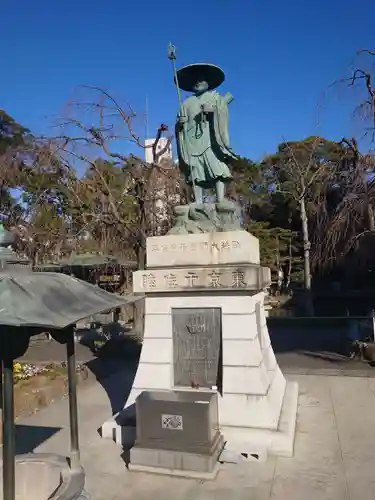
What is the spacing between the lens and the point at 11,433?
3127 mm

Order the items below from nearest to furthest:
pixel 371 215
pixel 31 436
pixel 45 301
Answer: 1. pixel 45 301
2. pixel 31 436
3. pixel 371 215

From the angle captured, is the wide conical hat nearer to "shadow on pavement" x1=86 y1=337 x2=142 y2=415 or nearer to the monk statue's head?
the monk statue's head

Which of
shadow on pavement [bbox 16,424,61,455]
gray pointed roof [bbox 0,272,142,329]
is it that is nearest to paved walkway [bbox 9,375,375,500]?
shadow on pavement [bbox 16,424,61,455]

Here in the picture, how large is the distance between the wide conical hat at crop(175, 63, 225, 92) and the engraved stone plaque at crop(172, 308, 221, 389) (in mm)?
3734

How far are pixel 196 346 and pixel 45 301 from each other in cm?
Result: 340

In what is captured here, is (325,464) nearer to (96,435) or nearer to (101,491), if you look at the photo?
(101,491)

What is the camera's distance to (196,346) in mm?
6090

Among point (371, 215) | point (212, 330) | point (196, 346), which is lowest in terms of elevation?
point (196, 346)

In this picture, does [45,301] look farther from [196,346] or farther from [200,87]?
[200,87]

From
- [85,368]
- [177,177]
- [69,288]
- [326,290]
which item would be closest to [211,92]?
[69,288]

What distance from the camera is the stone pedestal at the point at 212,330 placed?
565 cm

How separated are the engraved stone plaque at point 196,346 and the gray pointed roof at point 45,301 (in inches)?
98.7

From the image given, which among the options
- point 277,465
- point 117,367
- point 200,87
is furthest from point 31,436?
point 200,87

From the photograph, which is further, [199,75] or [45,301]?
[199,75]
